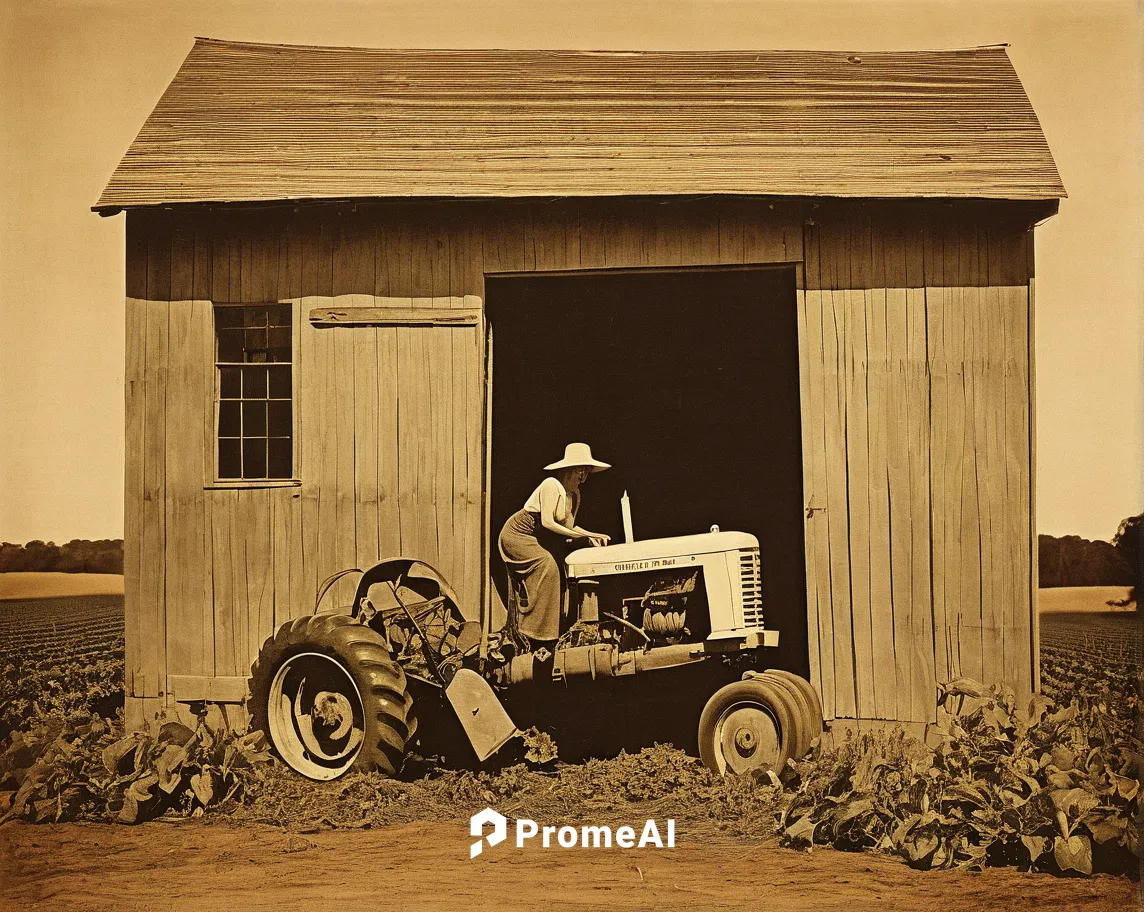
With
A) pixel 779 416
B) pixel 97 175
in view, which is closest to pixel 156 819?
pixel 97 175

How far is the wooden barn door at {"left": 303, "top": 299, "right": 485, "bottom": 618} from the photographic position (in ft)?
26.2

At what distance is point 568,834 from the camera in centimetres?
761

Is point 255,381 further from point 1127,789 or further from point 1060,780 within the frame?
point 1127,789

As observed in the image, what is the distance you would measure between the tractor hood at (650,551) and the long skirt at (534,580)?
0.58 feet

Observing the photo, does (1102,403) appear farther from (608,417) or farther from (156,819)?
(156,819)

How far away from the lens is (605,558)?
26.2 feet

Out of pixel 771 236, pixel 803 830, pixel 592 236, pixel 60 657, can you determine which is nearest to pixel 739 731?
pixel 803 830

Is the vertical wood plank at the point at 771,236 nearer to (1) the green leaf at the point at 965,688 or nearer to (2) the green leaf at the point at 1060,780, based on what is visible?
(1) the green leaf at the point at 965,688

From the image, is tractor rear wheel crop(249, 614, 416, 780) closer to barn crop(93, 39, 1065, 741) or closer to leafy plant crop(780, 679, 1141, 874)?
barn crop(93, 39, 1065, 741)

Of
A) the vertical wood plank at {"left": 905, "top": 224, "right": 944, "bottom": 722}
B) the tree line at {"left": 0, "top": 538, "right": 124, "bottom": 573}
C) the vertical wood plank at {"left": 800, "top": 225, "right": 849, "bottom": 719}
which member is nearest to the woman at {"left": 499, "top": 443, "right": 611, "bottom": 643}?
the vertical wood plank at {"left": 800, "top": 225, "right": 849, "bottom": 719}

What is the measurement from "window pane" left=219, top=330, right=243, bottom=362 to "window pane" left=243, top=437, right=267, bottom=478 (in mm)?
648

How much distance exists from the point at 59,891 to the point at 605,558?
4545 millimetres

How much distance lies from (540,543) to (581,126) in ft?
10.5

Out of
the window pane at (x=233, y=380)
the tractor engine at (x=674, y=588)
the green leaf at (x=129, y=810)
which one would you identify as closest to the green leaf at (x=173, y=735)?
the green leaf at (x=129, y=810)
